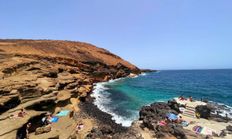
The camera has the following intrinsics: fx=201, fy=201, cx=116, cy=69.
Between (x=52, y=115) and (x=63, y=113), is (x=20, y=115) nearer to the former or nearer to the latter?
(x=52, y=115)

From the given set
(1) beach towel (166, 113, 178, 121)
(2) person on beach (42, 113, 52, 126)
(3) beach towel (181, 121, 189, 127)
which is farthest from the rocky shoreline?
(3) beach towel (181, 121, 189, 127)

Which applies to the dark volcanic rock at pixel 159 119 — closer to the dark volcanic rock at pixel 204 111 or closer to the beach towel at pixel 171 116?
the beach towel at pixel 171 116

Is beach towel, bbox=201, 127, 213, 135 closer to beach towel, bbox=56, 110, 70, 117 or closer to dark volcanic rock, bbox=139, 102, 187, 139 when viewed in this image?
dark volcanic rock, bbox=139, 102, 187, 139

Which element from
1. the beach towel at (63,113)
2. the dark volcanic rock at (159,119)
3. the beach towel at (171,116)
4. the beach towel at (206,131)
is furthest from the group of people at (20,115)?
the beach towel at (206,131)

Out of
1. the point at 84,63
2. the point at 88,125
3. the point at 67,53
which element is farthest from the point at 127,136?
the point at 67,53

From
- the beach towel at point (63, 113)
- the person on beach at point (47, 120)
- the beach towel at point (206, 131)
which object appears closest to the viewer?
the person on beach at point (47, 120)

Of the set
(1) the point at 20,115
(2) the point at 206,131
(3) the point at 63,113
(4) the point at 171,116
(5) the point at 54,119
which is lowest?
(2) the point at 206,131

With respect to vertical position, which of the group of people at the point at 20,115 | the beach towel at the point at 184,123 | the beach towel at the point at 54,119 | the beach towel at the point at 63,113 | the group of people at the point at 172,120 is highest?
the group of people at the point at 20,115

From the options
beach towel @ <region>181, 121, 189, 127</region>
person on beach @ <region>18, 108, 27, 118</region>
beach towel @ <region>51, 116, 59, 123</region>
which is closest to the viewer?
person on beach @ <region>18, 108, 27, 118</region>

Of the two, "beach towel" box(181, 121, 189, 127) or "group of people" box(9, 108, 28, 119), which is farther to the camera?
"beach towel" box(181, 121, 189, 127)

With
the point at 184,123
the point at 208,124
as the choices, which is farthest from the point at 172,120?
the point at 208,124

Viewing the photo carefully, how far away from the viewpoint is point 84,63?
76562 millimetres

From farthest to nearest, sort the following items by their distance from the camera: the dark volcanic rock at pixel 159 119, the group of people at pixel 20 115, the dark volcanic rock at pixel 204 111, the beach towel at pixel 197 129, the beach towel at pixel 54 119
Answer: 1. the dark volcanic rock at pixel 204 111
2. the beach towel at pixel 197 129
3. the beach towel at pixel 54 119
4. the dark volcanic rock at pixel 159 119
5. the group of people at pixel 20 115

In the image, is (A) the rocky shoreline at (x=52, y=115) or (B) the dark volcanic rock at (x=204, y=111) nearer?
(A) the rocky shoreline at (x=52, y=115)
